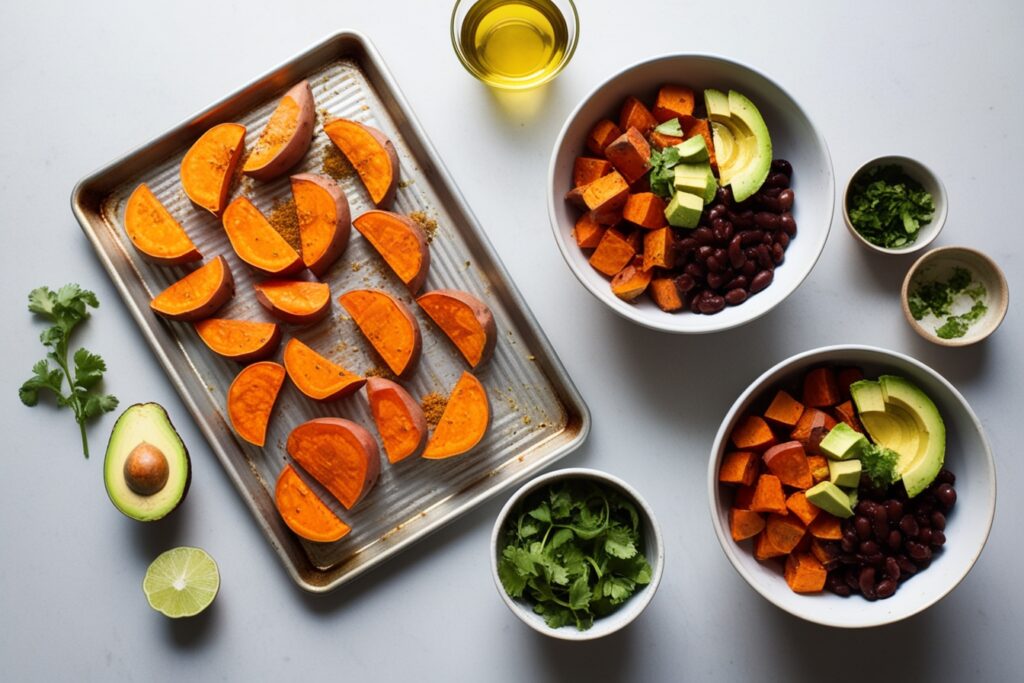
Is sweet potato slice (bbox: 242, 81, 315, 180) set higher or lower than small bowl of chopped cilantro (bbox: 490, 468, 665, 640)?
higher

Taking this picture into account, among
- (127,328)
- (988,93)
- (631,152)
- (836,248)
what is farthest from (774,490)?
(127,328)

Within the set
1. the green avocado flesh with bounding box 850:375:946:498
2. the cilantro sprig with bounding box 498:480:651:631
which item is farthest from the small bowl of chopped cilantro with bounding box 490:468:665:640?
the green avocado flesh with bounding box 850:375:946:498

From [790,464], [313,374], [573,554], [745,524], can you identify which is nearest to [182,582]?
[313,374]

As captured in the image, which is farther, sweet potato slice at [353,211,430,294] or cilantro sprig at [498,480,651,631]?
sweet potato slice at [353,211,430,294]

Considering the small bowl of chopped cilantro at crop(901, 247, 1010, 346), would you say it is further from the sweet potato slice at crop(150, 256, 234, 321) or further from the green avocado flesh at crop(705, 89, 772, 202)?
the sweet potato slice at crop(150, 256, 234, 321)

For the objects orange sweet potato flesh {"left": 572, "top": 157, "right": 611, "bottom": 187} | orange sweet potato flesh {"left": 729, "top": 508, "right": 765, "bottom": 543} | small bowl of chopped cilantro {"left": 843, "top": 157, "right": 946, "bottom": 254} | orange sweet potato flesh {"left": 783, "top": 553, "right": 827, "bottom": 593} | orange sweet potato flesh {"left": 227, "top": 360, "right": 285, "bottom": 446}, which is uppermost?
orange sweet potato flesh {"left": 572, "top": 157, "right": 611, "bottom": 187}

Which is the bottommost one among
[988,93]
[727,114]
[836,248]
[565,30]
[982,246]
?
[982,246]

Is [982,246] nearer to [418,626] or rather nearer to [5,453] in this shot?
[418,626]
